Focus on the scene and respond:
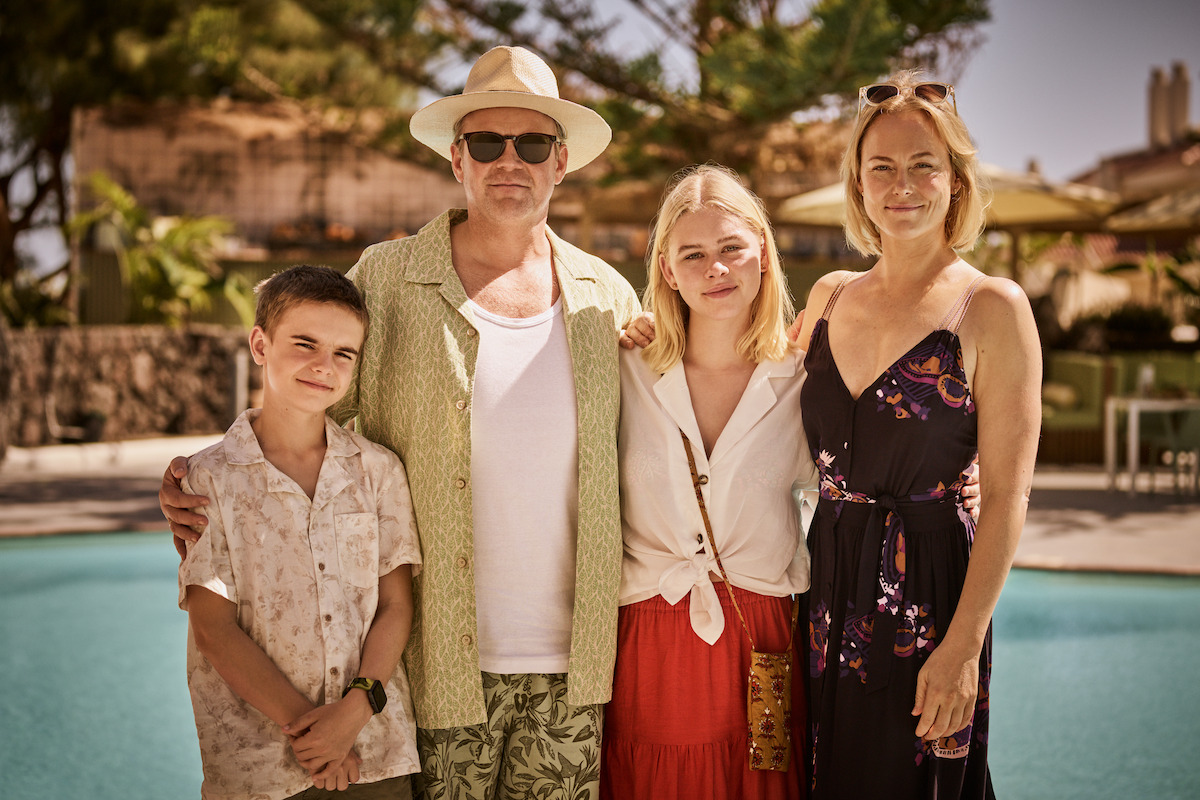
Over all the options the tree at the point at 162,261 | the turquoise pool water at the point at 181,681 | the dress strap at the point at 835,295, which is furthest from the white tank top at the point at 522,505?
the tree at the point at 162,261

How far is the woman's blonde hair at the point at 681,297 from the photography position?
7.57 ft

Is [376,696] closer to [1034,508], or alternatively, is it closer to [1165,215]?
[1034,508]

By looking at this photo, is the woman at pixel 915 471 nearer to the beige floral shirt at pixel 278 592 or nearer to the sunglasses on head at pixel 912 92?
the sunglasses on head at pixel 912 92

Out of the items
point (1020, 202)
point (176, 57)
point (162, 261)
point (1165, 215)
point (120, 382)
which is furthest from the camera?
point (176, 57)

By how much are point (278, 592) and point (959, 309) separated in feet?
4.94

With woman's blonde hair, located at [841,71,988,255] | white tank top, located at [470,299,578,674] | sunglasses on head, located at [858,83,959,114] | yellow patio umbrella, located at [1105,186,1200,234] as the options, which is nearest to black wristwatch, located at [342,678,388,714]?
white tank top, located at [470,299,578,674]

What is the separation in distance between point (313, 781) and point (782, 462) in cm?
121

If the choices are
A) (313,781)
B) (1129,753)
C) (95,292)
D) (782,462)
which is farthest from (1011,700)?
(95,292)

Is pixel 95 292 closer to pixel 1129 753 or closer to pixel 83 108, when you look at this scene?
pixel 83 108

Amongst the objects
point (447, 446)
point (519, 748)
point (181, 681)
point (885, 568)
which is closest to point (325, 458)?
point (447, 446)

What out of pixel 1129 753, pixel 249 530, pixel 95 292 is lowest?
pixel 1129 753

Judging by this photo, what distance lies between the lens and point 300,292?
2.04 m

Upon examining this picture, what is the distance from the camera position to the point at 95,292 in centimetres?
1376

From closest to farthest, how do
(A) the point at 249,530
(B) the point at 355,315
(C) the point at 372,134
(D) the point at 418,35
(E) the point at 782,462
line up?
1. (A) the point at 249,530
2. (B) the point at 355,315
3. (E) the point at 782,462
4. (D) the point at 418,35
5. (C) the point at 372,134
